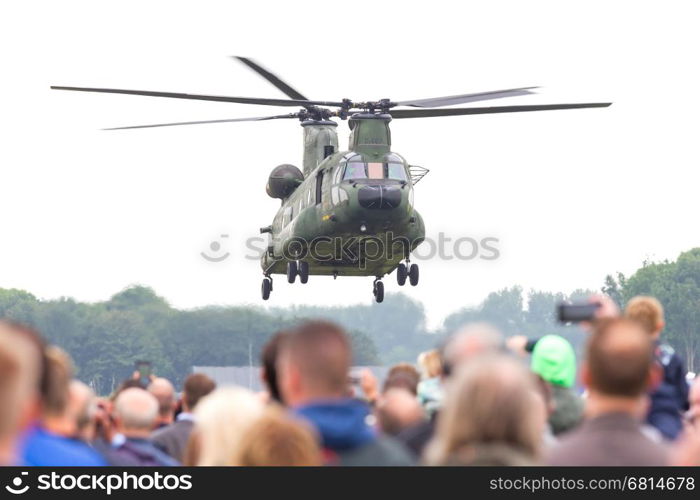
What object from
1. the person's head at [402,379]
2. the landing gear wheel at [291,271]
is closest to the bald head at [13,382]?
the person's head at [402,379]

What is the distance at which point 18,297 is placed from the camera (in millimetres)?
54938

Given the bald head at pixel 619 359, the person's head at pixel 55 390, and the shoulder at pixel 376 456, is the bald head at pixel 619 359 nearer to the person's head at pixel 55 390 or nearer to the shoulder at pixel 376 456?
the shoulder at pixel 376 456

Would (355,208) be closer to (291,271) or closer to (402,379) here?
(291,271)

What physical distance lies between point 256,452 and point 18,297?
5063cm

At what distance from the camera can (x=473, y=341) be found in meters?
7.48

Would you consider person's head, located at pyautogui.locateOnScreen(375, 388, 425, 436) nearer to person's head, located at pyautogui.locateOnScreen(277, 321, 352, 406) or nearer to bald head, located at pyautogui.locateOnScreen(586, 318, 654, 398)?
person's head, located at pyautogui.locateOnScreen(277, 321, 352, 406)

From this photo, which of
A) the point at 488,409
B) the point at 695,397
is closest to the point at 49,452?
the point at 488,409

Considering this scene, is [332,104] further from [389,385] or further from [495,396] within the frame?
[495,396]

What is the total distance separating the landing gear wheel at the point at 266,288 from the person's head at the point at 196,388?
27682mm

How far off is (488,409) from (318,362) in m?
0.95

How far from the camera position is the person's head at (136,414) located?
922 centimetres

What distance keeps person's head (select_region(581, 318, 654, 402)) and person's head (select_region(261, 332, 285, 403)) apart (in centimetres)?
189

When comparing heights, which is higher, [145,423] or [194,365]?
[194,365]
